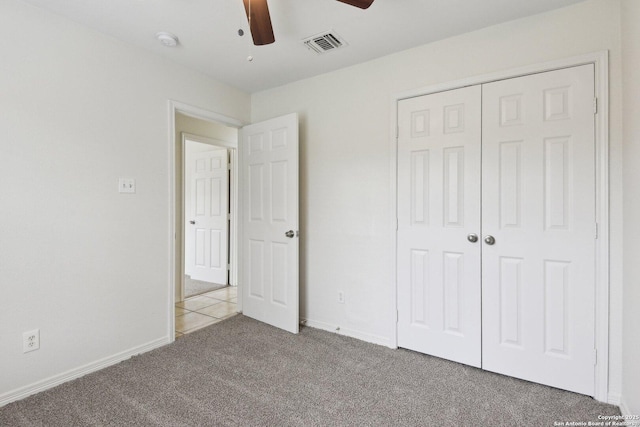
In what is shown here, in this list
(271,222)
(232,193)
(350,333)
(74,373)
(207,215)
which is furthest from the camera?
(207,215)

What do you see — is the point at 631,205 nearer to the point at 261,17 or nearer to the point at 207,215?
the point at 261,17

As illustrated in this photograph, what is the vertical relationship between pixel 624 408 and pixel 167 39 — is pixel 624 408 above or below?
below

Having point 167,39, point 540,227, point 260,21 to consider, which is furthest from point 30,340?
point 540,227

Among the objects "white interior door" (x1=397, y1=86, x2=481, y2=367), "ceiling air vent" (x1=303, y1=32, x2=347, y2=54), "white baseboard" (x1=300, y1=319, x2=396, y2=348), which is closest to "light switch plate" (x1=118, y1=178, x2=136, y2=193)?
"ceiling air vent" (x1=303, y1=32, x2=347, y2=54)

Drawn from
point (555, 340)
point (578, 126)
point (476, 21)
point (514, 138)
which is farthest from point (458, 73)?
point (555, 340)

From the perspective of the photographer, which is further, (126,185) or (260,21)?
(126,185)

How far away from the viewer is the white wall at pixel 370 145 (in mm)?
1872

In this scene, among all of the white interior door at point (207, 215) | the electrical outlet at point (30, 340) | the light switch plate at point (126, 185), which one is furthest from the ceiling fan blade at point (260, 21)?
the white interior door at point (207, 215)

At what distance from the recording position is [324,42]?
240 cm

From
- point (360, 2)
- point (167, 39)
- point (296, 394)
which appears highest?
point (167, 39)

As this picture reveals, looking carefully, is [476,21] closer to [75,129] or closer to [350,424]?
[350,424]

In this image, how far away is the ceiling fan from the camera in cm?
156

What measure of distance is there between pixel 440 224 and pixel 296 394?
5.09ft

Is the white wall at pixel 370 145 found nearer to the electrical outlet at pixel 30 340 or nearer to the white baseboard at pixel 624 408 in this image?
the white baseboard at pixel 624 408
